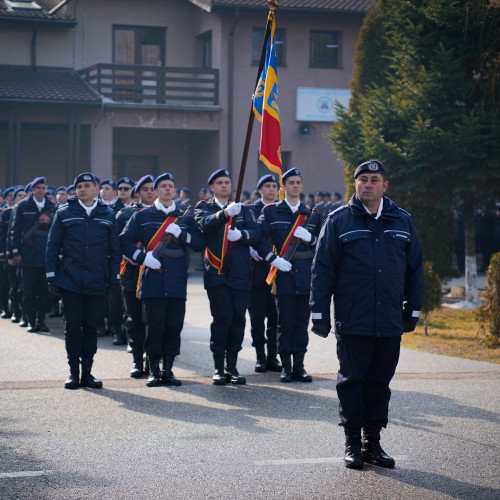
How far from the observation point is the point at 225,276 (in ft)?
32.2

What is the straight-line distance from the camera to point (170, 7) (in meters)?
33.4

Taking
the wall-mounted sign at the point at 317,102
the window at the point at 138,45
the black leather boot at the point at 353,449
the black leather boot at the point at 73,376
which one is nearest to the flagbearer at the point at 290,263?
the black leather boot at the point at 73,376

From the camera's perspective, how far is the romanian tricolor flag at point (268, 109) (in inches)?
396

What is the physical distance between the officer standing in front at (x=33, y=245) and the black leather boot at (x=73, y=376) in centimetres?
475

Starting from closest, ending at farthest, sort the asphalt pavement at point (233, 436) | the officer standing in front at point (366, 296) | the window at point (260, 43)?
the asphalt pavement at point (233, 436) → the officer standing in front at point (366, 296) → the window at point (260, 43)

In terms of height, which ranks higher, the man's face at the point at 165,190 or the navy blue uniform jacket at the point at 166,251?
the man's face at the point at 165,190

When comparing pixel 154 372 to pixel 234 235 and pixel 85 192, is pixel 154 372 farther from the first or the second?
pixel 85 192

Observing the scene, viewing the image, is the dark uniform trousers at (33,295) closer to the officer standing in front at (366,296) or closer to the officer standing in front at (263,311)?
→ the officer standing in front at (263,311)

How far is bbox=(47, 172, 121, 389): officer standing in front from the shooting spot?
960 cm

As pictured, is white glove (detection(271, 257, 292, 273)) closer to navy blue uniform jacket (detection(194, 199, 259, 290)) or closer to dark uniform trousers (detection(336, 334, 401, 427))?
navy blue uniform jacket (detection(194, 199, 259, 290))

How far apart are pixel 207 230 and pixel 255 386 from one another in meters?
1.60

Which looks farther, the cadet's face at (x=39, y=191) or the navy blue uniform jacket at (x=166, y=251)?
the cadet's face at (x=39, y=191)

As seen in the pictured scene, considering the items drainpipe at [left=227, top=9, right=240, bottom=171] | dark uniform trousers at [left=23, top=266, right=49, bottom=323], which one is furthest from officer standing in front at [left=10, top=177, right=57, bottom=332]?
drainpipe at [left=227, top=9, right=240, bottom=171]

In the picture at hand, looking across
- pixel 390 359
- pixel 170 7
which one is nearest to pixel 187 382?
pixel 390 359
